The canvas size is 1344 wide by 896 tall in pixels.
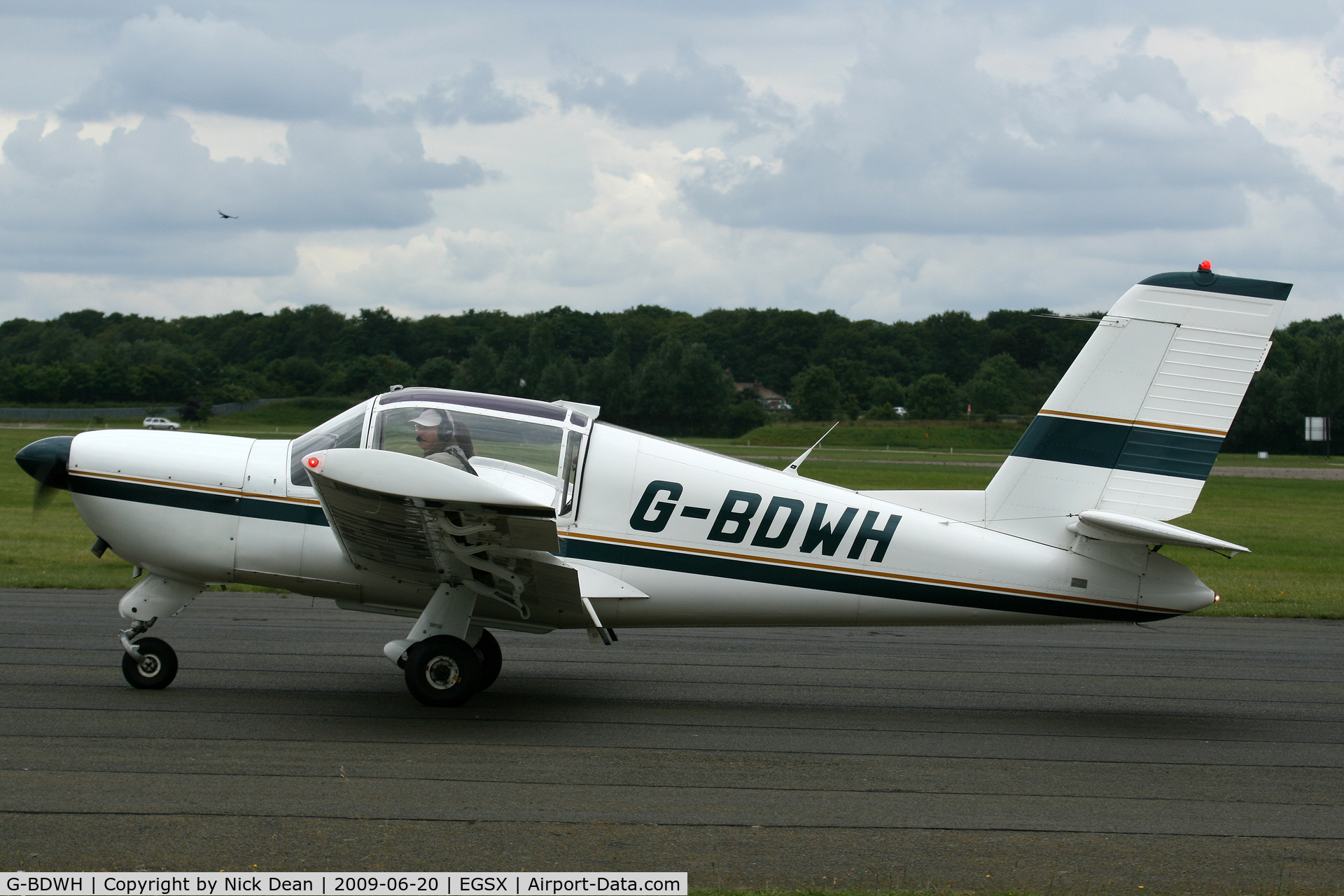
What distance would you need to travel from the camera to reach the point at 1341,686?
340 inches

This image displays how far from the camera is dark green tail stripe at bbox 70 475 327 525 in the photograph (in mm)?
7266

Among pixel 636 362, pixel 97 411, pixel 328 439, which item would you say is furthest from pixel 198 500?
pixel 636 362

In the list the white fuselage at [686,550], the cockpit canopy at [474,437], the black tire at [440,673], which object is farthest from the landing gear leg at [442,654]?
the cockpit canopy at [474,437]

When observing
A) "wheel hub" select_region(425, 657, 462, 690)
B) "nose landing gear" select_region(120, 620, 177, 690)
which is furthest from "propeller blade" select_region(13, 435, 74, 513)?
"wheel hub" select_region(425, 657, 462, 690)

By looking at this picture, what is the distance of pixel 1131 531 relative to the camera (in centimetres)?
703

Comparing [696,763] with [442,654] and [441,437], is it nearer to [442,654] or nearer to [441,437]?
[442,654]

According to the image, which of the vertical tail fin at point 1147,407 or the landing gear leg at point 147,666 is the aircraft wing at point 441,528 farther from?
the vertical tail fin at point 1147,407

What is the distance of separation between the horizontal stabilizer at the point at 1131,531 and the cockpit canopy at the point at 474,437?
3.51 metres

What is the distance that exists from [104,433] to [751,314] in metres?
117

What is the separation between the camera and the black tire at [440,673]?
7.07 metres

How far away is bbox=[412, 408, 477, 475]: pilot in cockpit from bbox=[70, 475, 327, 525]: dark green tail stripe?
92cm

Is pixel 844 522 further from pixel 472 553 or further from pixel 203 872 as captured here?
pixel 203 872

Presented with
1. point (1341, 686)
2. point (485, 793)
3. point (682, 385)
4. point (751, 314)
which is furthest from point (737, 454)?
point (751, 314)

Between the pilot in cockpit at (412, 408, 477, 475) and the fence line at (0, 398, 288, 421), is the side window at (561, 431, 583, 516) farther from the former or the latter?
the fence line at (0, 398, 288, 421)
